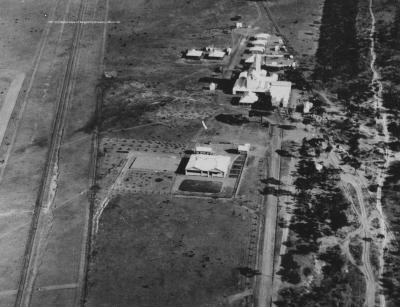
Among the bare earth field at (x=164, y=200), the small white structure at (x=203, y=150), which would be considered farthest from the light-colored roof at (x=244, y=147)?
the small white structure at (x=203, y=150)

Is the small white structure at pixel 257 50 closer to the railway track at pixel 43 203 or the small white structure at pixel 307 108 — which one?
the small white structure at pixel 307 108

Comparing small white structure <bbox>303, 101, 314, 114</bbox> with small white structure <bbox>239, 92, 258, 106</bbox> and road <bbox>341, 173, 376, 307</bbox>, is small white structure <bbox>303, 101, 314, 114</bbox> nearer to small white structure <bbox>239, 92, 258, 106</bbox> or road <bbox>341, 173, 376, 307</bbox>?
small white structure <bbox>239, 92, 258, 106</bbox>

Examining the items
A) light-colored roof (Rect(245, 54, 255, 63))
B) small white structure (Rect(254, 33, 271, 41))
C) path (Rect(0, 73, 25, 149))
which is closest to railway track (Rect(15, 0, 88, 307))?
path (Rect(0, 73, 25, 149))

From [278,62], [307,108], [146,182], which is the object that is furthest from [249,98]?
[146,182]

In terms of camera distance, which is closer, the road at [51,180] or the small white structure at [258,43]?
the road at [51,180]

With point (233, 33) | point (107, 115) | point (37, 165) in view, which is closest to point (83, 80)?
point (107, 115)
